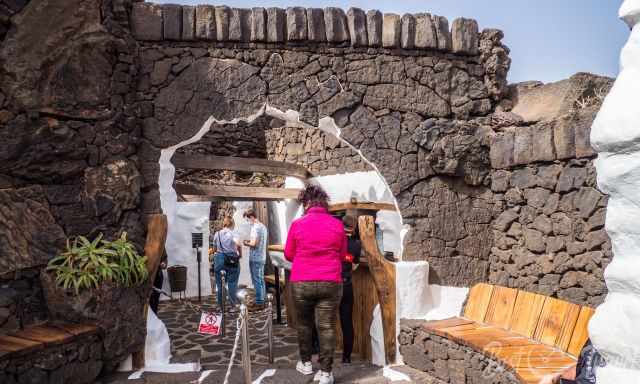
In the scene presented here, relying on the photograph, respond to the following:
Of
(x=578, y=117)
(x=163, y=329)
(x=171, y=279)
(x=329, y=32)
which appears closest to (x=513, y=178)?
(x=578, y=117)

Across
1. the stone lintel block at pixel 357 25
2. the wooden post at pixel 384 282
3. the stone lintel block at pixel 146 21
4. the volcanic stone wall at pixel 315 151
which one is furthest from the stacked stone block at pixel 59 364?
the volcanic stone wall at pixel 315 151

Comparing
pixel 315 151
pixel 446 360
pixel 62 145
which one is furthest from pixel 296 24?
pixel 315 151

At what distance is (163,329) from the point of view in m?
4.76

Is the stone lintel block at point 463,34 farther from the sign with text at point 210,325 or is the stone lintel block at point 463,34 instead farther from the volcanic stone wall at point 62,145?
the sign with text at point 210,325

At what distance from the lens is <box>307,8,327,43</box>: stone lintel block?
480 cm

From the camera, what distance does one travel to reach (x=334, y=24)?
4.81 meters

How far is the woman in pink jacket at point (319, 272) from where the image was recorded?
3.96m

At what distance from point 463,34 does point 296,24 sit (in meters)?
1.72

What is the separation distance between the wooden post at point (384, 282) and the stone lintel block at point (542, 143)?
5.44 feet

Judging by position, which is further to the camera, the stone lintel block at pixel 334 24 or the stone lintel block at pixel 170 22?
the stone lintel block at pixel 334 24

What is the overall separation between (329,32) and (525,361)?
336 centimetres

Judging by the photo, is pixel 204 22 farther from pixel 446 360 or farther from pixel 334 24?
pixel 446 360

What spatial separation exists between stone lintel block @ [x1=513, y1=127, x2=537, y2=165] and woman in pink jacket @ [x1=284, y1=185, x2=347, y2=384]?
182 cm

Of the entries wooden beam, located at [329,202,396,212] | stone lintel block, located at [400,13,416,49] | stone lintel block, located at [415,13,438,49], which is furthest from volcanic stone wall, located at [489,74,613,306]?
wooden beam, located at [329,202,396,212]
